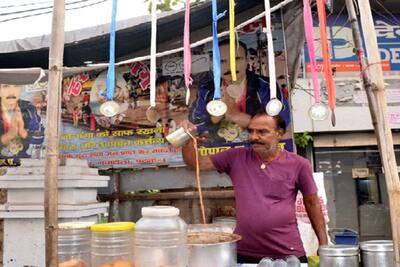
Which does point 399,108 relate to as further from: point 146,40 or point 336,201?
point 146,40

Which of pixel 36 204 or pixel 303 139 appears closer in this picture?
pixel 36 204

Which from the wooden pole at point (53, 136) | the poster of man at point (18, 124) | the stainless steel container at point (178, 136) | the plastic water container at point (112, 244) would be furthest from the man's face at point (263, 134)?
the poster of man at point (18, 124)

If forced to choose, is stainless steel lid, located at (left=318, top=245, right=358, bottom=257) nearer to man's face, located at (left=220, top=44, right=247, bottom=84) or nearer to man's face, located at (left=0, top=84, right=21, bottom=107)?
man's face, located at (left=220, top=44, right=247, bottom=84)

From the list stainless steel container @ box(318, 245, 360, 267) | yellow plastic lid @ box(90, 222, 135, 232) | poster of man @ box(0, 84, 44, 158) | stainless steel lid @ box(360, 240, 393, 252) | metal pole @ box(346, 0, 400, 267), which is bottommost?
stainless steel container @ box(318, 245, 360, 267)

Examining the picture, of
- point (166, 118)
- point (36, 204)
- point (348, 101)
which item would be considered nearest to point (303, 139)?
point (348, 101)

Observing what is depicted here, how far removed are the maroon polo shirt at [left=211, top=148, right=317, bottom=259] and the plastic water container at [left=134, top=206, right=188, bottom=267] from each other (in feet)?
2.59

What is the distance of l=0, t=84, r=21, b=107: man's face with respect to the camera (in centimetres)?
516

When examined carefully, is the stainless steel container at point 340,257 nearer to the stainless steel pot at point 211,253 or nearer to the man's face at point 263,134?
the stainless steel pot at point 211,253

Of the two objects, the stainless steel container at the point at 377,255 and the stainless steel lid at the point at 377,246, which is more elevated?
the stainless steel lid at the point at 377,246

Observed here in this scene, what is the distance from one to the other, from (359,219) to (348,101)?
7.47 ft

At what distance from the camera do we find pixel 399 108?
722cm

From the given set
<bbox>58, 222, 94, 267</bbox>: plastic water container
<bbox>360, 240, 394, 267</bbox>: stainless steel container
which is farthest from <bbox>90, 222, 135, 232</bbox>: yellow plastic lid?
<bbox>360, 240, 394, 267</bbox>: stainless steel container

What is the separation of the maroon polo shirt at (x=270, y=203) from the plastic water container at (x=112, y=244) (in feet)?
2.85

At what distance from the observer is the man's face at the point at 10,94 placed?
203 inches
